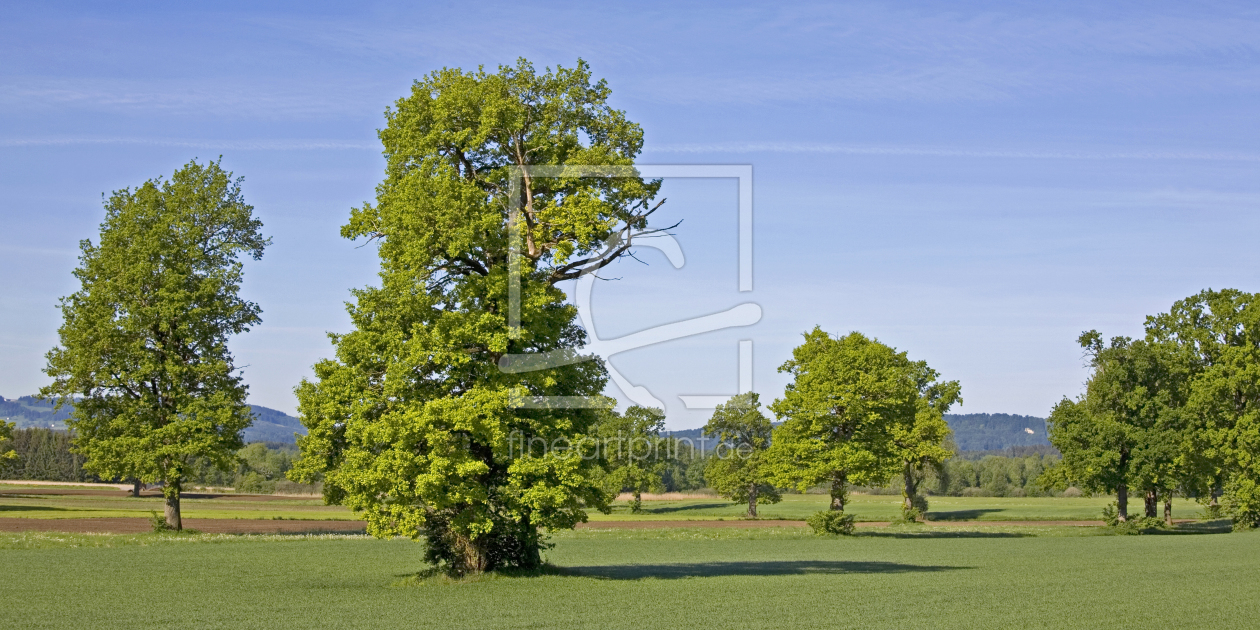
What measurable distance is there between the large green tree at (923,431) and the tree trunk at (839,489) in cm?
483

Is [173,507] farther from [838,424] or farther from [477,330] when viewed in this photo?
[838,424]

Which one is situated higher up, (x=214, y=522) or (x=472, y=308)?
(x=472, y=308)

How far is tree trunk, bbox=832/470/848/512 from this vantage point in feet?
203

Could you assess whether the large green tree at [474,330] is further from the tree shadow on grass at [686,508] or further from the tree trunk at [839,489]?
the tree shadow on grass at [686,508]

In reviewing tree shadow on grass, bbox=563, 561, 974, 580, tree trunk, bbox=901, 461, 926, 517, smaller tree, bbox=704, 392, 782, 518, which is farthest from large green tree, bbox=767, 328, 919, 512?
smaller tree, bbox=704, 392, 782, 518

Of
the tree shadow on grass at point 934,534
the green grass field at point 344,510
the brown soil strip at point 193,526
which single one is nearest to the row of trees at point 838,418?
the tree shadow on grass at point 934,534

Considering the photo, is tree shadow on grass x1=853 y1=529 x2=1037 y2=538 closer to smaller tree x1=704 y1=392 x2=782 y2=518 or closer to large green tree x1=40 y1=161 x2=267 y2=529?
smaller tree x1=704 y1=392 x2=782 y2=518

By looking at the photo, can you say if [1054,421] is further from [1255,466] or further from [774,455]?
[774,455]

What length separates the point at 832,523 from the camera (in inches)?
2430

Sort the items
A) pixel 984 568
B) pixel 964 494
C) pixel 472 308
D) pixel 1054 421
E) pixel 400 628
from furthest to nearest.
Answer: pixel 964 494
pixel 1054 421
pixel 984 568
pixel 472 308
pixel 400 628

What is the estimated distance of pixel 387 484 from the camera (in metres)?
27.1

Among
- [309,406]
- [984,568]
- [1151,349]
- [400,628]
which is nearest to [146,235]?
[309,406]

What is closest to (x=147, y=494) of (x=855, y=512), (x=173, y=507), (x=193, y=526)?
(x=193, y=526)

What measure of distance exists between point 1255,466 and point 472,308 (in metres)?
56.4
